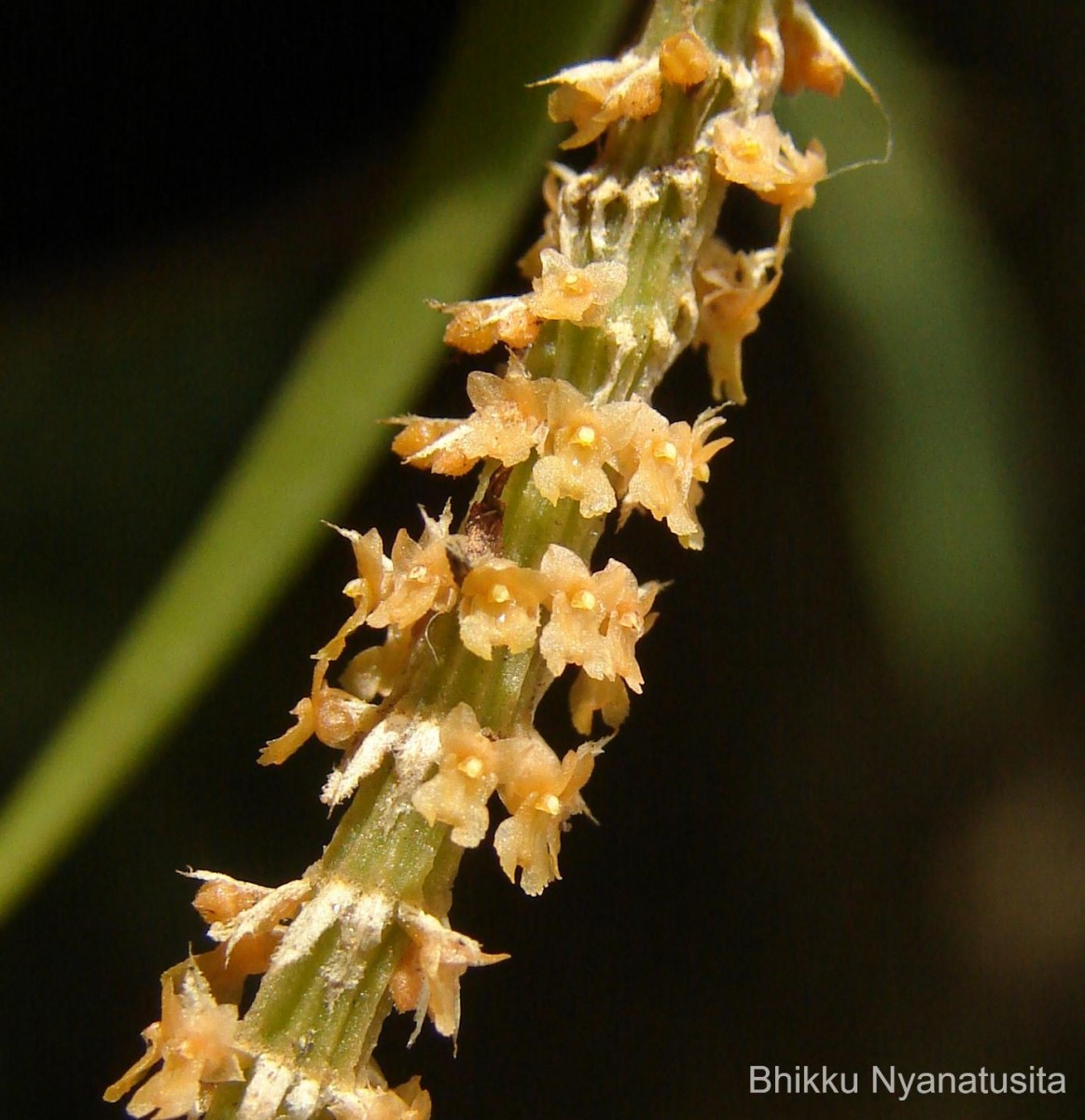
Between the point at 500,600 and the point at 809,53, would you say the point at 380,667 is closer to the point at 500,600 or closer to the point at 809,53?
the point at 500,600

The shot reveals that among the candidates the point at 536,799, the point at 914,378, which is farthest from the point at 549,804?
the point at 914,378

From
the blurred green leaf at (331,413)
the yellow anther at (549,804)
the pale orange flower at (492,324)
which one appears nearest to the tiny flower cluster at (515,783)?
the yellow anther at (549,804)

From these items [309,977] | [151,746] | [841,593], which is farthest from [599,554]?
[309,977]

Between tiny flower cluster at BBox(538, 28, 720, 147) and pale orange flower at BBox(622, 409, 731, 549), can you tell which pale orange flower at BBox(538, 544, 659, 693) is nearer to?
pale orange flower at BBox(622, 409, 731, 549)

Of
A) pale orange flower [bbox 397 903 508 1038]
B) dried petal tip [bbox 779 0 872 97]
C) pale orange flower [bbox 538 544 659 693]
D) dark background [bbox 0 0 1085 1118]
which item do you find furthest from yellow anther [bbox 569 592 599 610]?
dark background [bbox 0 0 1085 1118]

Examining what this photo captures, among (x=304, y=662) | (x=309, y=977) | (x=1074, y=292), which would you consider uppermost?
(x=1074, y=292)

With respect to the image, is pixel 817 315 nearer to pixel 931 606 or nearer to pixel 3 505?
pixel 931 606
